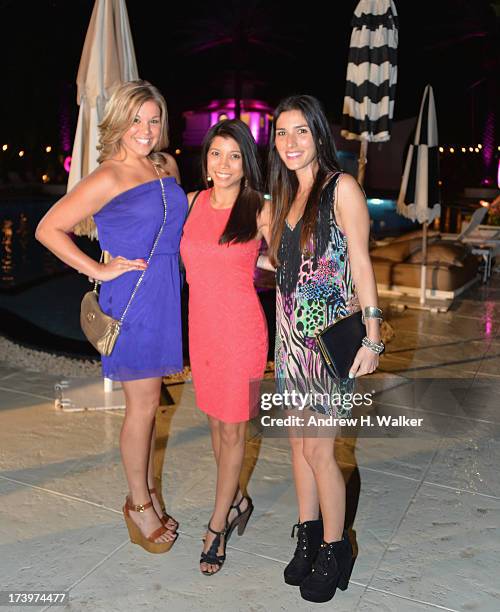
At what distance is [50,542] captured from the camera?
2797mm

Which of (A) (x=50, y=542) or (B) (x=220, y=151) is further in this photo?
(A) (x=50, y=542)

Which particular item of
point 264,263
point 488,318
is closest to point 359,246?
point 264,263

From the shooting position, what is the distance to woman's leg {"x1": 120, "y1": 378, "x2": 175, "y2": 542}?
2689 millimetres

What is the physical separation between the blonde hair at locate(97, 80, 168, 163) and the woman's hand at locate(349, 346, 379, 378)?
3.84ft

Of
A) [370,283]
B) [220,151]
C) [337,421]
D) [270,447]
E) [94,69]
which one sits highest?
[94,69]

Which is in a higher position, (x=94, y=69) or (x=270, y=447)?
(x=94, y=69)

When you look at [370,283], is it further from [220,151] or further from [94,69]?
[94,69]

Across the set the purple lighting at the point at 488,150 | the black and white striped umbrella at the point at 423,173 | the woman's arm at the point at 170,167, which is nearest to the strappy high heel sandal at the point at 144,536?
the woman's arm at the point at 170,167

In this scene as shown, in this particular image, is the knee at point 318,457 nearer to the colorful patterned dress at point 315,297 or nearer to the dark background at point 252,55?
the colorful patterned dress at point 315,297

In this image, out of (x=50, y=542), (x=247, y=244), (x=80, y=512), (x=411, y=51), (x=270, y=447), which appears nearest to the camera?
(x=247, y=244)

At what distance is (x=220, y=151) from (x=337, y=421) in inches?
42.5

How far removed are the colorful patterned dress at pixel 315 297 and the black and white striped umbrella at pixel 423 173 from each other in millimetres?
5780

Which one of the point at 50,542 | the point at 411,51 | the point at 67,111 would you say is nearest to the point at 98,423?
the point at 50,542

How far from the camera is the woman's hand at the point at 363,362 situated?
234 centimetres
